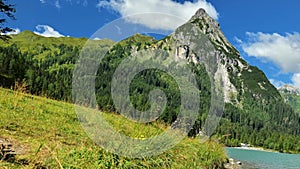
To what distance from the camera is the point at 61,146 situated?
8.51m

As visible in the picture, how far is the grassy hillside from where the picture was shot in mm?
6535

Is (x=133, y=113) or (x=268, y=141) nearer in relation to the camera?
(x=133, y=113)

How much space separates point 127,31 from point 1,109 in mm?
5428

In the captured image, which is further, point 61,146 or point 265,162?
point 265,162

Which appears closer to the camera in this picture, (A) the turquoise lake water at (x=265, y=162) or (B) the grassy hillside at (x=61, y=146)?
(B) the grassy hillside at (x=61, y=146)

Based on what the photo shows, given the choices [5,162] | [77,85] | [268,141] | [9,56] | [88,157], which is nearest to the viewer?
[5,162]

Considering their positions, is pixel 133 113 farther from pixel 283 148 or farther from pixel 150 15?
pixel 283 148

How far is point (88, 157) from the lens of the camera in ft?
23.5

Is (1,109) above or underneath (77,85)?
underneath

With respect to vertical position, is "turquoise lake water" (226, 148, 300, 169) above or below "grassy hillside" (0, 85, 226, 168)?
below

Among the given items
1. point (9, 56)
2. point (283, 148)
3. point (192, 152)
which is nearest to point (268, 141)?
point (283, 148)

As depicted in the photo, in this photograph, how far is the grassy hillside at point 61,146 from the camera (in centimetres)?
654

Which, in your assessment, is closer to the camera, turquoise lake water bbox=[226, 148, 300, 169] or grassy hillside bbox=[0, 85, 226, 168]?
grassy hillside bbox=[0, 85, 226, 168]

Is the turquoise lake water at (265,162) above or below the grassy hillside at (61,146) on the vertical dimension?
below
